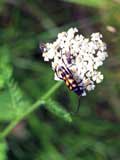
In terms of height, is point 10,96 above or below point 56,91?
below

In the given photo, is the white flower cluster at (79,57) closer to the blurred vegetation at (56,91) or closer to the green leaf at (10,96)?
the green leaf at (10,96)

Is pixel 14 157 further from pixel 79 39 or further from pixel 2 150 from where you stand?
pixel 79 39

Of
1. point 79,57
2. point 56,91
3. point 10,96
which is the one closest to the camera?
A: point 79,57

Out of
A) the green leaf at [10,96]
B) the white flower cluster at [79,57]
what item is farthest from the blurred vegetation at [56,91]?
the white flower cluster at [79,57]

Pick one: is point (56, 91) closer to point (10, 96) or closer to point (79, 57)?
point (10, 96)

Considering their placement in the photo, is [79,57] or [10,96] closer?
[79,57]

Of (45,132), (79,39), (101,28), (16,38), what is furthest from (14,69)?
(79,39)

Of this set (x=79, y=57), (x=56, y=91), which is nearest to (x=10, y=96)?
(x=56, y=91)
